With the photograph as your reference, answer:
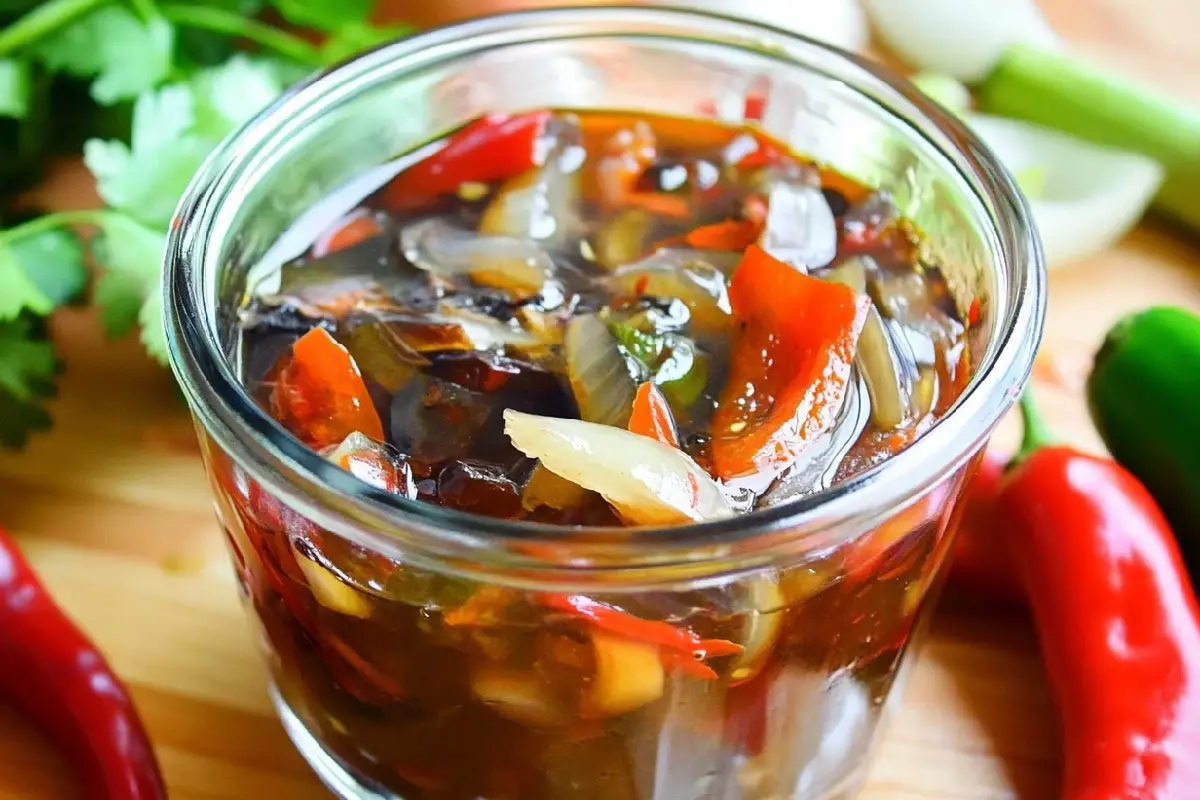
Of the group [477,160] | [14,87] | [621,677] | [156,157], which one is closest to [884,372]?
[621,677]

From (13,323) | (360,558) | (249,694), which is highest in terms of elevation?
(360,558)

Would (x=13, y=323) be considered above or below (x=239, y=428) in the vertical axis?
below

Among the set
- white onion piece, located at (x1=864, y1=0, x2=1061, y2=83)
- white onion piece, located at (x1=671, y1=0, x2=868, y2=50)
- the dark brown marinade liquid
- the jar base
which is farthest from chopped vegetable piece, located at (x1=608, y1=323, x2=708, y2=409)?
white onion piece, located at (x1=864, y1=0, x2=1061, y2=83)

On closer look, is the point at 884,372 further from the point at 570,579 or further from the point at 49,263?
the point at 49,263

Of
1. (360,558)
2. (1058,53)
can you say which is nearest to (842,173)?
(360,558)

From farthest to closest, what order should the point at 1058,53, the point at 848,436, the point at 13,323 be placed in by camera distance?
the point at 1058,53
the point at 13,323
the point at 848,436

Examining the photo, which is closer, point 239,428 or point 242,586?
point 239,428

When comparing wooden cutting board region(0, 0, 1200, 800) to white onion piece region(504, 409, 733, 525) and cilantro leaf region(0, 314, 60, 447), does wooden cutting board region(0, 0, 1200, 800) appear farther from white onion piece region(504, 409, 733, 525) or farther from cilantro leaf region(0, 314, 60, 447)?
white onion piece region(504, 409, 733, 525)

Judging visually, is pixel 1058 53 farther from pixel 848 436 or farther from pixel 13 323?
pixel 13 323

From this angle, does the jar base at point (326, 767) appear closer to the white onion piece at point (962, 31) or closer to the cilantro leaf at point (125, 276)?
the cilantro leaf at point (125, 276)
